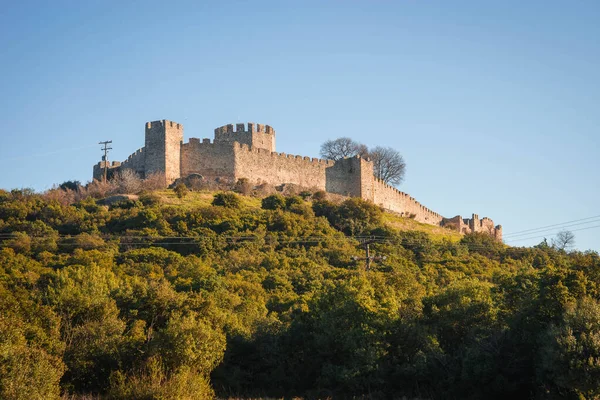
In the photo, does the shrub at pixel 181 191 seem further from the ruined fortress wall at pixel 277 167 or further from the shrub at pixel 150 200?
the ruined fortress wall at pixel 277 167

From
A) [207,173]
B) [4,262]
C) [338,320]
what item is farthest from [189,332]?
[207,173]

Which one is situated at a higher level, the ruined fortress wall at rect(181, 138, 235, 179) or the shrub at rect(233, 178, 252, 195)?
the ruined fortress wall at rect(181, 138, 235, 179)

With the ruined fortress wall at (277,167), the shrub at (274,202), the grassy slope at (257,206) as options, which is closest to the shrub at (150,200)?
the grassy slope at (257,206)

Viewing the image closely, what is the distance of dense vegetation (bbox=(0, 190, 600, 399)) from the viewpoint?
24.6m

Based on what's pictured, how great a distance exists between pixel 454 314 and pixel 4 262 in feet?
62.8

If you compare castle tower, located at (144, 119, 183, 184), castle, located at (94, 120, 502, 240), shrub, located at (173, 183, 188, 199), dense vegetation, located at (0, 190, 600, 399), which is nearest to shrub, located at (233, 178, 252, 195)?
castle, located at (94, 120, 502, 240)

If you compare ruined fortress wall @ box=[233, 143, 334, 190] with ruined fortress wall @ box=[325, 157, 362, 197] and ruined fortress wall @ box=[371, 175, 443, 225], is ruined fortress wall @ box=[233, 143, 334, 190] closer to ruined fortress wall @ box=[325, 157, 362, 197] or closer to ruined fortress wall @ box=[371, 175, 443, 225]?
ruined fortress wall @ box=[325, 157, 362, 197]

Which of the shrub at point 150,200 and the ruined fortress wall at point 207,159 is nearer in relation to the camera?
the shrub at point 150,200

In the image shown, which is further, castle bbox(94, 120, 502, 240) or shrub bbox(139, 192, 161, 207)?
castle bbox(94, 120, 502, 240)

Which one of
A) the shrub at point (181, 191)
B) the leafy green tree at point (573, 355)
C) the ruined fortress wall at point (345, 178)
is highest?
the ruined fortress wall at point (345, 178)

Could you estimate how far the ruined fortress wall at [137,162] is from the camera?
166 feet

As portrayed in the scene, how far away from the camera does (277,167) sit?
5403cm

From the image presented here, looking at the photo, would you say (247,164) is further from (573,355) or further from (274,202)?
(573,355)

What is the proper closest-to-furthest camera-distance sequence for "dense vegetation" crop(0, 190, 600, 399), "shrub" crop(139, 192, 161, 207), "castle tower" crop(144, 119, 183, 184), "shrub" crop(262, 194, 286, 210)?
"dense vegetation" crop(0, 190, 600, 399) < "shrub" crop(139, 192, 161, 207) < "shrub" crop(262, 194, 286, 210) < "castle tower" crop(144, 119, 183, 184)
